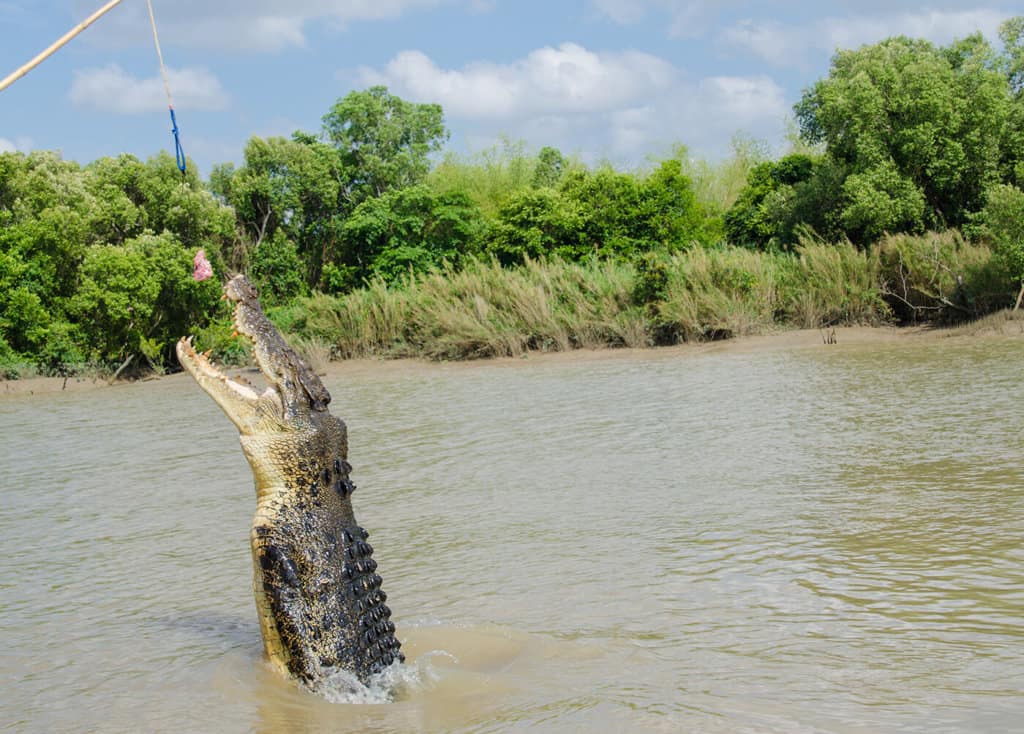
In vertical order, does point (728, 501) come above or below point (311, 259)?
below

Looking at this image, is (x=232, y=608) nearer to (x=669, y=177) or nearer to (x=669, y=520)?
(x=669, y=520)

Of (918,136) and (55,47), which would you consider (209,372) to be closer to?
(55,47)

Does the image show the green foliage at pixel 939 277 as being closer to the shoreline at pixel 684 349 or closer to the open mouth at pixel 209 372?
the shoreline at pixel 684 349

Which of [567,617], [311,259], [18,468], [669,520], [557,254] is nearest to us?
[567,617]

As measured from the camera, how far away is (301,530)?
4.25 m

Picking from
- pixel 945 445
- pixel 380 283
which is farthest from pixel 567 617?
pixel 380 283

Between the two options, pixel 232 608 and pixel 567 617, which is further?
pixel 232 608

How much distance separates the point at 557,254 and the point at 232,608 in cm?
1743

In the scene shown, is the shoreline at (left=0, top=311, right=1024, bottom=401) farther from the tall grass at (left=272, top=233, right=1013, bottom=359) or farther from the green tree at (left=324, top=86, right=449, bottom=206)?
the green tree at (left=324, top=86, right=449, bottom=206)

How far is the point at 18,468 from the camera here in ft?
33.9

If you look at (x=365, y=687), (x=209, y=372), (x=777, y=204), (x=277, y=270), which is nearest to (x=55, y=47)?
(x=209, y=372)

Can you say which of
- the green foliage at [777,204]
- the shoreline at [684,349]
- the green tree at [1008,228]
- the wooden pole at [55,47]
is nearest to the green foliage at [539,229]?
the green foliage at [777,204]

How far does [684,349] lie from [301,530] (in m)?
13.7

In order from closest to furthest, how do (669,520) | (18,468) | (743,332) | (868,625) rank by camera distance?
(868,625) → (669,520) → (18,468) → (743,332)
